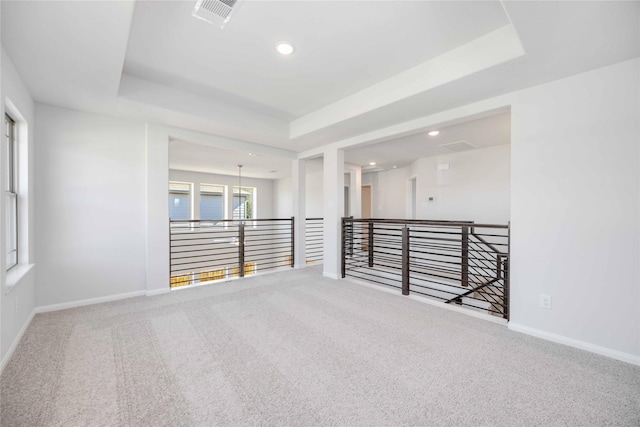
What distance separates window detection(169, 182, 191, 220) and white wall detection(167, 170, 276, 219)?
0.25 meters

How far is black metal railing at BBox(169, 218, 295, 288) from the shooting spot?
416 cm

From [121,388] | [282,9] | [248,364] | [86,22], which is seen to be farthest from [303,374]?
[86,22]

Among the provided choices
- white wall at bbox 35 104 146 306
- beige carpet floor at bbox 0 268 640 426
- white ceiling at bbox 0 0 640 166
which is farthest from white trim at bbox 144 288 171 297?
white ceiling at bbox 0 0 640 166

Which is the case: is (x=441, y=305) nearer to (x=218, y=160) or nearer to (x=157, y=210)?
(x=157, y=210)

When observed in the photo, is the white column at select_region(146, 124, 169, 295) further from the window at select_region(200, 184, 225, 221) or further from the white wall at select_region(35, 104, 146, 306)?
the window at select_region(200, 184, 225, 221)

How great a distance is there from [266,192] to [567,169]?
8.78 m

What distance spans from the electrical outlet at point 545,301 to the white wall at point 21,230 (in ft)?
13.4

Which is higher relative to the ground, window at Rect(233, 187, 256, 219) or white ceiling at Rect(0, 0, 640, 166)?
white ceiling at Rect(0, 0, 640, 166)

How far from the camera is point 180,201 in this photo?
8.42m

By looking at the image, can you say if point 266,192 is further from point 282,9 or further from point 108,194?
point 282,9

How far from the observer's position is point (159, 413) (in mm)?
1457

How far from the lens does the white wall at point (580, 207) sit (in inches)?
78.5

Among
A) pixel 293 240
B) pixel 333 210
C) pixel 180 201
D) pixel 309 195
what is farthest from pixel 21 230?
pixel 309 195

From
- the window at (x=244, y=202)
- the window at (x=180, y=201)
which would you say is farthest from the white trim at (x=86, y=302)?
the window at (x=244, y=202)
